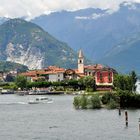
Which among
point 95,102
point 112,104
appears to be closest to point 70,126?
point 112,104

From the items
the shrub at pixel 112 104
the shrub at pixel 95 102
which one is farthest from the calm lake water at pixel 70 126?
the shrub at pixel 95 102

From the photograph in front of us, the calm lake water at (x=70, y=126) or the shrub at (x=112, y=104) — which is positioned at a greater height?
the shrub at (x=112, y=104)

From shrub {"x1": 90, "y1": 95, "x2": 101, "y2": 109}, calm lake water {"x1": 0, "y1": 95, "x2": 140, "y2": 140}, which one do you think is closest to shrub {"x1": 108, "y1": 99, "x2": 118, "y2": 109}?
shrub {"x1": 90, "y1": 95, "x2": 101, "y2": 109}

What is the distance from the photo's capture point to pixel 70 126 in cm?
8656

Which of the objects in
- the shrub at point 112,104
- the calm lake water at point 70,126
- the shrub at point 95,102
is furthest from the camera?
the shrub at point 95,102

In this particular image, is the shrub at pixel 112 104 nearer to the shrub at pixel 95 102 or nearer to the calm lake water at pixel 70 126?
the shrub at pixel 95 102

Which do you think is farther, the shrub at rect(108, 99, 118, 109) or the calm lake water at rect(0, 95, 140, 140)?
the shrub at rect(108, 99, 118, 109)

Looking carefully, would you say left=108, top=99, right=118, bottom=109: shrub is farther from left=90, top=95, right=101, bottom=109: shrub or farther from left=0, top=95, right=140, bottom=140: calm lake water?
left=0, top=95, right=140, bottom=140: calm lake water

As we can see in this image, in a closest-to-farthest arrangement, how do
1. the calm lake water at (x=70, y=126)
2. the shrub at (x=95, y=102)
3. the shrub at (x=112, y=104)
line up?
the calm lake water at (x=70, y=126) → the shrub at (x=112, y=104) → the shrub at (x=95, y=102)

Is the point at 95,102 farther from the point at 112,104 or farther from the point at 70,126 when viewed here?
the point at 70,126

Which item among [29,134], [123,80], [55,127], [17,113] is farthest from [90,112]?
[123,80]

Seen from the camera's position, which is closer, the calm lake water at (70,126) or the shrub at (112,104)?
the calm lake water at (70,126)

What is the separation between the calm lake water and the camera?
74.8 metres

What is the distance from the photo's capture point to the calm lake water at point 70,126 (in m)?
74.8
